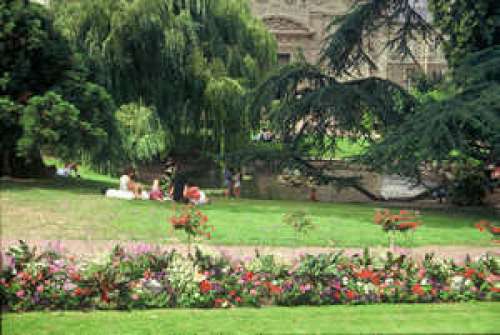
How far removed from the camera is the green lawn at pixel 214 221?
423 inches

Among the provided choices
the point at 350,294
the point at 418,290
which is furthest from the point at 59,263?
the point at 418,290

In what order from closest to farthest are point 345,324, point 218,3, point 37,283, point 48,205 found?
point 345,324 → point 37,283 → point 48,205 → point 218,3

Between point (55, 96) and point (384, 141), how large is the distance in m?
7.54

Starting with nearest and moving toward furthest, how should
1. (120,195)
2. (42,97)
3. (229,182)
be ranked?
(120,195), (42,97), (229,182)

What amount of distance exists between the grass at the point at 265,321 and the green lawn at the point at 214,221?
370 centimetres

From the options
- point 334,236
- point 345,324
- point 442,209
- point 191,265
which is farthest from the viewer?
point 442,209

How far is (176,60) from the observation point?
19.5m

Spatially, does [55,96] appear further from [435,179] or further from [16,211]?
[435,179]

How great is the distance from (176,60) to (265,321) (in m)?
14.1

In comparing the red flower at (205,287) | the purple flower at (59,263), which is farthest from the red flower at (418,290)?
the purple flower at (59,263)

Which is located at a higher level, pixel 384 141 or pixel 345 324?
pixel 384 141

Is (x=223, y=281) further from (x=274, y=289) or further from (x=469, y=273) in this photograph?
(x=469, y=273)

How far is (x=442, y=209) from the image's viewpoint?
54.7 feet

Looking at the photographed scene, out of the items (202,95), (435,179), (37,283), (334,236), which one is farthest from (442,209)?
(37,283)
